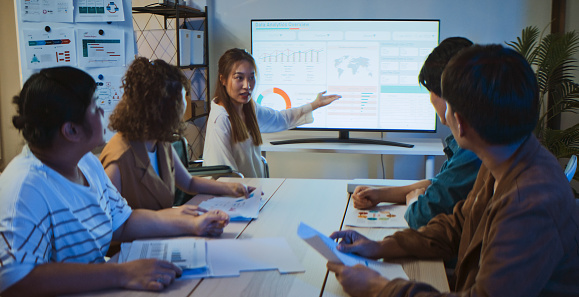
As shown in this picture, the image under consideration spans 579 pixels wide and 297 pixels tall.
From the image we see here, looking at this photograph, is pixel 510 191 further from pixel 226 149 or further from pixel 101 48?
pixel 101 48

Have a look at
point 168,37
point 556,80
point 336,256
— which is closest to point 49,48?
point 168,37

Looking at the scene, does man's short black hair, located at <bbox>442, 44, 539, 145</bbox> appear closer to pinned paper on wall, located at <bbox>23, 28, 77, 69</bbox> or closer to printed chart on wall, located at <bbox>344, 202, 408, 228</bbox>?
printed chart on wall, located at <bbox>344, 202, 408, 228</bbox>

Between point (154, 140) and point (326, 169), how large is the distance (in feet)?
9.03

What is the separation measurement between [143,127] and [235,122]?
1.18m

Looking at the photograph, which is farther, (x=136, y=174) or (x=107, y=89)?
(x=107, y=89)

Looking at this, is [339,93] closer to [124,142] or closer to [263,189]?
[263,189]

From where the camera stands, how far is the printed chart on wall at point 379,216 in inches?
69.6

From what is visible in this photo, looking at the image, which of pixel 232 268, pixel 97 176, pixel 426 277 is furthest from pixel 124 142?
pixel 426 277

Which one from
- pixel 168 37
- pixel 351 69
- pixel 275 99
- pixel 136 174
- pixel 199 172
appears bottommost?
pixel 199 172

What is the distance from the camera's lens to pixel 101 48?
10.8ft

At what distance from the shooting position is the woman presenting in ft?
9.92

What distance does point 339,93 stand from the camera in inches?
162

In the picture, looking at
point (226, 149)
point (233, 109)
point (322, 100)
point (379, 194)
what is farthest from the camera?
point (322, 100)

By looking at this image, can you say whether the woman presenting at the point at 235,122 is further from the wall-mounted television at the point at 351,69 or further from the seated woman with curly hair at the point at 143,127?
the seated woman with curly hair at the point at 143,127
